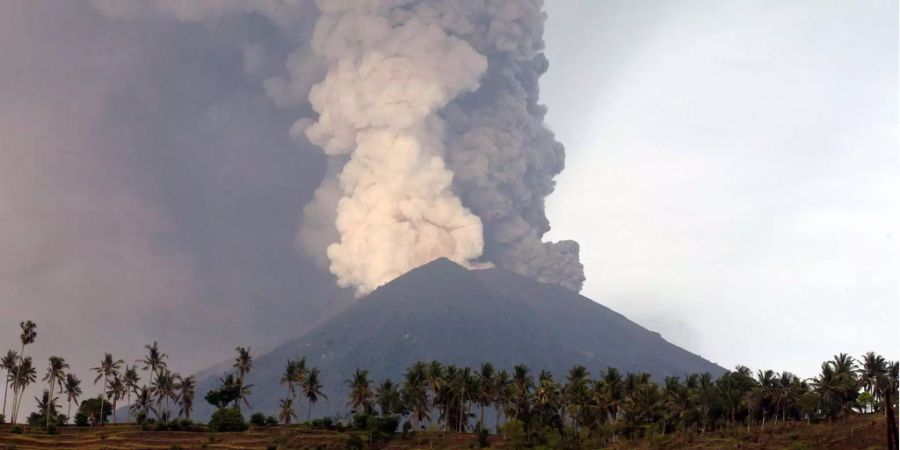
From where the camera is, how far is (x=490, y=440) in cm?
13362

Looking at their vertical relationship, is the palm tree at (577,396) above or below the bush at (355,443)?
Result: above

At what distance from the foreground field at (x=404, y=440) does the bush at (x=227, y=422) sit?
14.3 feet

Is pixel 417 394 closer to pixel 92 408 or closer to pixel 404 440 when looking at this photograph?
pixel 404 440

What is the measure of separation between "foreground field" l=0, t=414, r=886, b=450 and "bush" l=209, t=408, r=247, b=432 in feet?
14.3

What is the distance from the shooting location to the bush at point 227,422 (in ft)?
477

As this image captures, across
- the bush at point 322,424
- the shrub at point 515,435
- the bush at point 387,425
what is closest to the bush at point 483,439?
the shrub at point 515,435

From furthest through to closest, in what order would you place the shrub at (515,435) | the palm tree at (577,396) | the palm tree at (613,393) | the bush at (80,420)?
the bush at (80,420) < the palm tree at (577,396) < the palm tree at (613,393) < the shrub at (515,435)

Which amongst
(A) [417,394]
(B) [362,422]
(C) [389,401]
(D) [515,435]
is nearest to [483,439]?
(D) [515,435]

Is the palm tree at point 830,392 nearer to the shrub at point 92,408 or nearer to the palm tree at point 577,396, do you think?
the palm tree at point 577,396

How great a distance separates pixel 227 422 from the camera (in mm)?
145750

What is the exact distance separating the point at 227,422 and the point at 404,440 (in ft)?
104

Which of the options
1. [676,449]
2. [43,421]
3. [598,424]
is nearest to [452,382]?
[598,424]

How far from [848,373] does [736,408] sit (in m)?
19.3

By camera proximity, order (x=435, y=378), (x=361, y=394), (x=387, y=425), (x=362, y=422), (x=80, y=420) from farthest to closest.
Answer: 1. (x=361, y=394)
2. (x=80, y=420)
3. (x=435, y=378)
4. (x=362, y=422)
5. (x=387, y=425)
